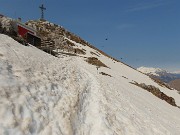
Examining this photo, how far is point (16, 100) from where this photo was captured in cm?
1086

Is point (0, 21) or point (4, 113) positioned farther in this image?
point (0, 21)

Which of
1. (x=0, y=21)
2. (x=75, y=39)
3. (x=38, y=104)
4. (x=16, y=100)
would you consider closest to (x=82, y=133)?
(x=38, y=104)

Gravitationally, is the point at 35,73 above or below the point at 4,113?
above

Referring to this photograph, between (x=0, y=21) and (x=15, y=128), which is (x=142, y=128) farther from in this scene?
(x=0, y=21)

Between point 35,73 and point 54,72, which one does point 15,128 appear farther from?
point 54,72

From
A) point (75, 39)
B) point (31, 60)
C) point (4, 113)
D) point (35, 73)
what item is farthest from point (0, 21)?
point (75, 39)

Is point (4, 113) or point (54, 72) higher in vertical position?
point (54, 72)

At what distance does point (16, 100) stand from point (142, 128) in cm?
942

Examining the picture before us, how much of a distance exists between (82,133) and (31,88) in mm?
3080

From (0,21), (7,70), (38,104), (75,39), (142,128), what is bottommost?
(142,128)

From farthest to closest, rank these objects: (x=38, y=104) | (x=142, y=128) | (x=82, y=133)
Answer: (x=142, y=128), (x=82, y=133), (x=38, y=104)

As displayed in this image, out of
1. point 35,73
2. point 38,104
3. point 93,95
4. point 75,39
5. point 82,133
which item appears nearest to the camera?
point 38,104

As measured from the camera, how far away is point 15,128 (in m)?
9.57

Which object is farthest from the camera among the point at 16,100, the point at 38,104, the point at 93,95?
the point at 93,95
